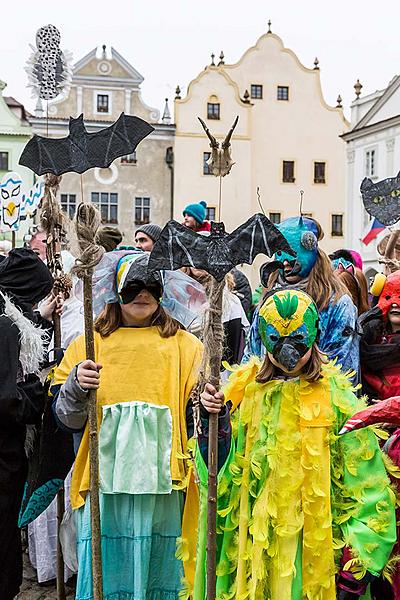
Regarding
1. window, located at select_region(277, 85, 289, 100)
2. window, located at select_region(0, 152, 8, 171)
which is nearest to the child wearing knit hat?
window, located at select_region(0, 152, 8, 171)

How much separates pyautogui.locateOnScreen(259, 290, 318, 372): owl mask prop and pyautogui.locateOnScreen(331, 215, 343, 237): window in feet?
113

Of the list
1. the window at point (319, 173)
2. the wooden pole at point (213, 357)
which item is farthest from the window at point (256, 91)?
the wooden pole at point (213, 357)

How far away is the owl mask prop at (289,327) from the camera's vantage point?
3121 mm

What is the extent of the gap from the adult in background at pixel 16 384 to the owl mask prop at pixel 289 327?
3.79 ft

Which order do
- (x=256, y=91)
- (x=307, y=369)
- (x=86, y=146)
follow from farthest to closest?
Answer: (x=256, y=91) → (x=86, y=146) → (x=307, y=369)

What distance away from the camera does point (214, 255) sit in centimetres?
294

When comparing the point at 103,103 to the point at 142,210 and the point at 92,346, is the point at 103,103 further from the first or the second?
the point at 92,346

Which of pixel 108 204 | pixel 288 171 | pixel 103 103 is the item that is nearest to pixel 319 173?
pixel 288 171

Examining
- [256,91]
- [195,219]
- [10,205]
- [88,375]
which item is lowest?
[88,375]

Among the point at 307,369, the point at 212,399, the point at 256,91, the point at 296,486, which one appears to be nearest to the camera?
the point at 212,399

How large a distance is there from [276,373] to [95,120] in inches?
1259

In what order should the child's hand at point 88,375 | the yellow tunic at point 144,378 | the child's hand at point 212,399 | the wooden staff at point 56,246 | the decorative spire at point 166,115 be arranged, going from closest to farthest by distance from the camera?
the child's hand at point 212,399
the child's hand at point 88,375
the yellow tunic at point 144,378
the wooden staff at point 56,246
the decorative spire at point 166,115

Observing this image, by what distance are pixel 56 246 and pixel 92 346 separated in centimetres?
97

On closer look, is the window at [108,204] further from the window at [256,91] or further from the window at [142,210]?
the window at [256,91]
